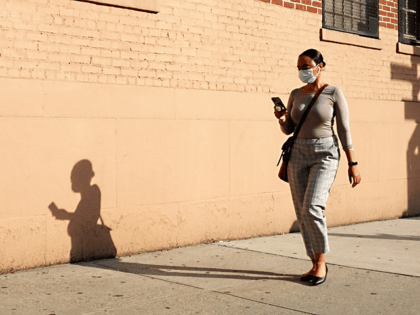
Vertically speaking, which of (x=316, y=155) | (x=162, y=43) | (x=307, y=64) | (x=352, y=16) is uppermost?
(x=352, y=16)

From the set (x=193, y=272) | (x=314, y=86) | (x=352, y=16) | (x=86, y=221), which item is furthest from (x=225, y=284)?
(x=352, y=16)

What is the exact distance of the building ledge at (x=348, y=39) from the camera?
8.35m

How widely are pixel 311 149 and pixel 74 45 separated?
252cm

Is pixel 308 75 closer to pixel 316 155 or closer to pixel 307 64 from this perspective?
pixel 307 64

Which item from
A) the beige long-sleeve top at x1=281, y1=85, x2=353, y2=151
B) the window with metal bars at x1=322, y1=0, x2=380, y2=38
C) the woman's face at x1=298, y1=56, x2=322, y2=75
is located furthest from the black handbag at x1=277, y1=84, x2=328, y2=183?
the window with metal bars at x1=322, y1=0, x2=380, y2=38

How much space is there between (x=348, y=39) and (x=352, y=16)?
57 centimetres

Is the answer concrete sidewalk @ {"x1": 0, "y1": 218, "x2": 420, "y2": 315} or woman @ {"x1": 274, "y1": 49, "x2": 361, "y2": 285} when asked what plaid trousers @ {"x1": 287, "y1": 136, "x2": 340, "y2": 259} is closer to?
woman @ {"x1": 274, "y1": 49, "x2": 361, "y2": 285}

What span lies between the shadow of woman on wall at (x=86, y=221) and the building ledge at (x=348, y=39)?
13.5 feet

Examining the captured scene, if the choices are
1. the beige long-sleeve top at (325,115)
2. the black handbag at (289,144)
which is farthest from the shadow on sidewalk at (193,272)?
the beige long-sleeve top at (325,115)

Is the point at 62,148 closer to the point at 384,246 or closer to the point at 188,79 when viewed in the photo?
the point at 188,79

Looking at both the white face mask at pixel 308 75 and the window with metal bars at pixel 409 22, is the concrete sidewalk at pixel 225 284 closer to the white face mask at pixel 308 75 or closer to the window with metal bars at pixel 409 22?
the white face mask at pixel 308 75

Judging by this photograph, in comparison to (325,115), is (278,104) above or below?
above

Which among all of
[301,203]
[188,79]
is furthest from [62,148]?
[301,203]

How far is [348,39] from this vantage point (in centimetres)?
872
